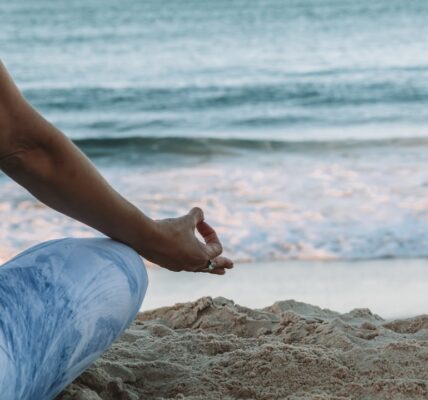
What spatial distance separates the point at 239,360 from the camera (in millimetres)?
2459

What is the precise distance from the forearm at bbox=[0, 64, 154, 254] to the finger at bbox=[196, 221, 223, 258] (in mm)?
238

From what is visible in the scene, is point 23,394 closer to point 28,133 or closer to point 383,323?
point 28,133

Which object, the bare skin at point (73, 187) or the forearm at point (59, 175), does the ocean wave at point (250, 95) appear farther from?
the forearm at point (59, 175)

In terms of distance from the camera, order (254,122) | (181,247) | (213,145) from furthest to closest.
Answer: (254,122) < (213,145) < (181,247)

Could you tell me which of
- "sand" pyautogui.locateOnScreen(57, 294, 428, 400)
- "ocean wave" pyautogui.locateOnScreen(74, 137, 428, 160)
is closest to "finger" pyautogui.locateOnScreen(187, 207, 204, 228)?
"sand" pyautogui.locateOnScreen(57, 294, 428, 400)

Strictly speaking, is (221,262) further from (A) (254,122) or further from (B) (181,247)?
(A) (254,122)

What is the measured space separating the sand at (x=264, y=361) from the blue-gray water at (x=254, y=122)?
178cm

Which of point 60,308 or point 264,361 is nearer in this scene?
point 60,308

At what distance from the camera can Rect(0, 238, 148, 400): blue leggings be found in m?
1.62

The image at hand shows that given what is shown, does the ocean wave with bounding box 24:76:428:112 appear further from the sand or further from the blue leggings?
the blue leggings

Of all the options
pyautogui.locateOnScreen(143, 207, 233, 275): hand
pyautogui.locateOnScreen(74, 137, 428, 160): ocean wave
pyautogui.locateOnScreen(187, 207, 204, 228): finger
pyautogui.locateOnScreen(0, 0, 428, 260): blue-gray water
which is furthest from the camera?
pyautogui.locateOnScreen(74, 137, 428, 160): ocean wave

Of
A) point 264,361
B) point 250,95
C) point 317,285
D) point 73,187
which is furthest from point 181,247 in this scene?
point 250,95

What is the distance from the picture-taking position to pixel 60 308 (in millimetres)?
1744

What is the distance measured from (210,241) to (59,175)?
0.56 metres
